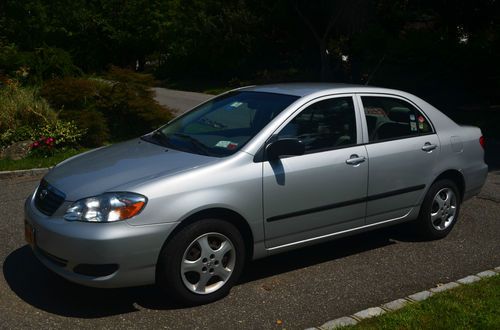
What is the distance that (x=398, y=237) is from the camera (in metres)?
6.27

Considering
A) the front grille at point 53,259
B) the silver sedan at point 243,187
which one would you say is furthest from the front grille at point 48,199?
the front grille at point 53,259

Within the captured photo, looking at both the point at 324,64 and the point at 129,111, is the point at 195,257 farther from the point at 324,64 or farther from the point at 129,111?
the point at 324,64

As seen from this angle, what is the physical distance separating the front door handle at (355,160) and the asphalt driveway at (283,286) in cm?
93

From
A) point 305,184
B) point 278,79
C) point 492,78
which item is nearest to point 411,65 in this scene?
point 492,78

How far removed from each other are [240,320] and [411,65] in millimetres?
14883

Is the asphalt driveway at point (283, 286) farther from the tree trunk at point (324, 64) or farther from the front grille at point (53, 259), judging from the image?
the tree trunk at point (324, 64)

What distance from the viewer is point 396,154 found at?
5.50 meters

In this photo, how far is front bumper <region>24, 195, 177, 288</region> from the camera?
4.06 meters

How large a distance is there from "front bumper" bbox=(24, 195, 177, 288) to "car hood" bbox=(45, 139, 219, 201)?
10.7 inches

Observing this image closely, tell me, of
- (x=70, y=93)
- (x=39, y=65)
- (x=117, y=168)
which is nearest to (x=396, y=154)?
(x=117, y=168)

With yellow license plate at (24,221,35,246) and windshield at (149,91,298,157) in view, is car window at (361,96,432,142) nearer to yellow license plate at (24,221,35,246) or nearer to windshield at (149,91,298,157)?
windshield at (149,91,298,157)

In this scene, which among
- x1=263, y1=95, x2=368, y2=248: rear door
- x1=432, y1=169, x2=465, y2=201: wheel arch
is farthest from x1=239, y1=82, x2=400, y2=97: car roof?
x1=432, y1=169, x2=465, y2=201: wheel arch

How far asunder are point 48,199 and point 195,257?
1.17m

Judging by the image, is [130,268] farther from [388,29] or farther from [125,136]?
[388,29]
